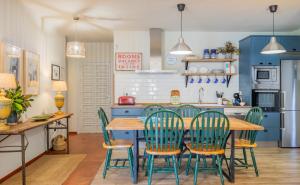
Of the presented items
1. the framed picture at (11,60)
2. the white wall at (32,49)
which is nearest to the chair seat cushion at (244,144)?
the white wall at (32,49)

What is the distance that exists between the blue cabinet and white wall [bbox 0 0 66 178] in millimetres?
4251

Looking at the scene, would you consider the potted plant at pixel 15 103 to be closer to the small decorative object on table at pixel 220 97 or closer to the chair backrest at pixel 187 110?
the chair backrest at pixel 187 110

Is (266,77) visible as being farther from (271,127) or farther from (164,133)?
(164,133)

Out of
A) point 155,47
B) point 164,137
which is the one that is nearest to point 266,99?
point 155,47

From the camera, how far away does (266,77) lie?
4766 mm

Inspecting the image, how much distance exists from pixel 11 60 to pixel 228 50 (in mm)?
4060

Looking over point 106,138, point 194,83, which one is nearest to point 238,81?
point 194,83

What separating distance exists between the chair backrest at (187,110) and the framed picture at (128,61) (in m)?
1.69

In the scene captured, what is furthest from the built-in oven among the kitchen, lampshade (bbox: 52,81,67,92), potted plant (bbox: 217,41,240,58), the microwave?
lampshade (bbox: 52,81,67,92)

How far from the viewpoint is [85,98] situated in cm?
654

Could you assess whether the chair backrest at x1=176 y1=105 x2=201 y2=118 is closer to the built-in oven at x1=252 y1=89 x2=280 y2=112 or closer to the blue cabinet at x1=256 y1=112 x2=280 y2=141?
the built-in oven at x1=252 y1=89 x2=280 y2=112

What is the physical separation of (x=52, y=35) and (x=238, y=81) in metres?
4.18

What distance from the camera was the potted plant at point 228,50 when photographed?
5070mm

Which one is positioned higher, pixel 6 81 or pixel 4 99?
pixel 6 81
